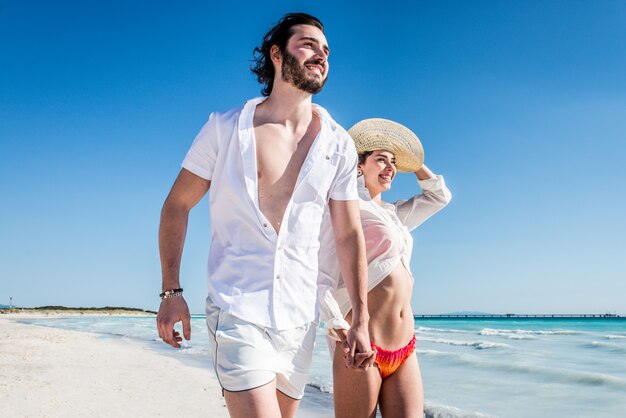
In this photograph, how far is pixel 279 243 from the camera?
2.10 metres

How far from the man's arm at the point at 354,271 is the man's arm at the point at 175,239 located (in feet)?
1.83

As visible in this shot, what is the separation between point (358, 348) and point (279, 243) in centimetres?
58

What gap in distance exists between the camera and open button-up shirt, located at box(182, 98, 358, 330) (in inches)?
81.0

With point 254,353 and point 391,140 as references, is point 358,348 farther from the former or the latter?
point 391,140

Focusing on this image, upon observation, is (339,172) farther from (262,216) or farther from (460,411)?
(460,411)

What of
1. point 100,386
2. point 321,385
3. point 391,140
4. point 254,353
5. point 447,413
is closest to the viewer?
point 254,353

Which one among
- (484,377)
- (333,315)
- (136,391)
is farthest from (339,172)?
(484,377)

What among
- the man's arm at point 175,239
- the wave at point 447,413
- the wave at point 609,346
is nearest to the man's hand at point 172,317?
the man's arm at point 175,239

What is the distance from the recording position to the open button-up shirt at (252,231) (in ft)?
6.75

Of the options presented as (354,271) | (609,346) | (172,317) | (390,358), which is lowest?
(609,346)

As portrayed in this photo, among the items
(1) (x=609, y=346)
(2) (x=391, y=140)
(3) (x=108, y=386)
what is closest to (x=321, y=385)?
(3) (x=108, y=386)

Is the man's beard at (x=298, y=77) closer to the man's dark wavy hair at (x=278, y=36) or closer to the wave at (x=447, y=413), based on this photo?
the man's dark wavy hair at (x=278, y=36)

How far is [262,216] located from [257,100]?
580 millimetres

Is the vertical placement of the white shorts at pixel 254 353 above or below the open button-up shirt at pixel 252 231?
below
